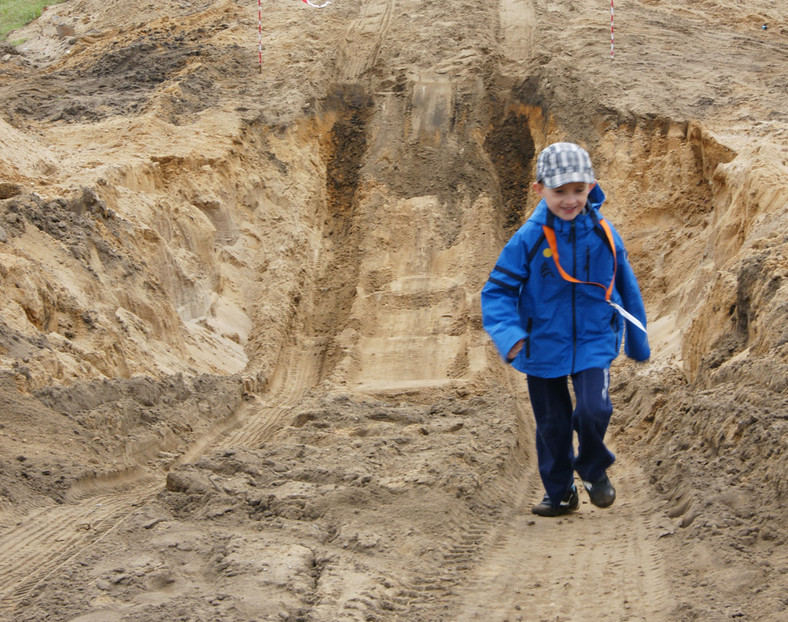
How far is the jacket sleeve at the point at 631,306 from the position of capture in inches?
195

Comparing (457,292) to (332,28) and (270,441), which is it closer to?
(270,441)

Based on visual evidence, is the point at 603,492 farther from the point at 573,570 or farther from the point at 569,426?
the point at 573,570

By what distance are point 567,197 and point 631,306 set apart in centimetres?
Answer: 79

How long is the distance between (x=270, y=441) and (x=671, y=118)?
814 cm

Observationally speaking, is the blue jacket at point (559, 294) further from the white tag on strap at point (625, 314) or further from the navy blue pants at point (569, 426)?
the navy blue pants at point (569, 426)

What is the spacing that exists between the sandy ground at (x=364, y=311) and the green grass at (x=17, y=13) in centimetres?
357

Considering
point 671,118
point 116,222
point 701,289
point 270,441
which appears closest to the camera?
point 270,441

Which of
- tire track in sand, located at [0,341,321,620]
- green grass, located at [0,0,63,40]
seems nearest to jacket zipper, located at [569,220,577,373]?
tire track in sand, located at [0,341,321,620]

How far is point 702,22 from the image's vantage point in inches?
666

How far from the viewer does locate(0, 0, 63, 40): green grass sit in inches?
932

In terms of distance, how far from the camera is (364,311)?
1164 cm

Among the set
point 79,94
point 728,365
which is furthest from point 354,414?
point 79,94

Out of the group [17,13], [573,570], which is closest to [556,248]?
[573,570]

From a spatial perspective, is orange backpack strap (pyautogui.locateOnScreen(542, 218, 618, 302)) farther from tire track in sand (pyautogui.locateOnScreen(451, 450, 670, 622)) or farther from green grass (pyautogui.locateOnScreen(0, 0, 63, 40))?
green grass (pyautogui.locateOnScreen(0, 0, 63, 40))
